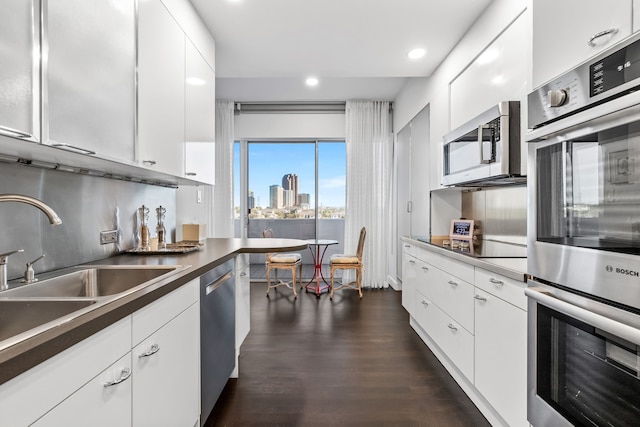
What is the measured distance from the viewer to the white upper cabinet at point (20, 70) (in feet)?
2.94

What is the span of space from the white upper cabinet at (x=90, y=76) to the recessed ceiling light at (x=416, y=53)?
88.0 inches

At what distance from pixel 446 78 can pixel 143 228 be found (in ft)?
9.03

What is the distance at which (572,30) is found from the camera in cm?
108

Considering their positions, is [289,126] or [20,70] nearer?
[20,70]

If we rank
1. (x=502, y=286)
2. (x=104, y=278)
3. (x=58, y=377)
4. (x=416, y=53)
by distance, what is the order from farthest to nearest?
1. (x=416, y=53)
2. (x=502, y=286)
3. (x=104, y=278)
4. (x=58, y=377)

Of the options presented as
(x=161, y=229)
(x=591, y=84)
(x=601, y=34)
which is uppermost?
(x=601, y=34)

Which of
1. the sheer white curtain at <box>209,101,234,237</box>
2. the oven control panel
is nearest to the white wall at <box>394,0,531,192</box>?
the oven control panel

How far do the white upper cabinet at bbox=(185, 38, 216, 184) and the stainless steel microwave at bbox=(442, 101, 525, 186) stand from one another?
6.09ft

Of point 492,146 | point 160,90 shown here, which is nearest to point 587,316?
point 492,146

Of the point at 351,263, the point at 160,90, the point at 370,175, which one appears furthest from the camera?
the point at 370,175

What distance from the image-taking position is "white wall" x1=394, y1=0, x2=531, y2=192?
210 centimetres

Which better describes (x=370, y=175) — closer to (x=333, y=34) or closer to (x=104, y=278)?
(x=333, y=34)

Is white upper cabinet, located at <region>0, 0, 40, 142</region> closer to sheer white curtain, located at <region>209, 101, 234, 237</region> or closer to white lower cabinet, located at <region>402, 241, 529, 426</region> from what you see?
white lower cabinet, located at <region>402, 241, 529, 426</region>

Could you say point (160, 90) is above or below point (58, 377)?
above
